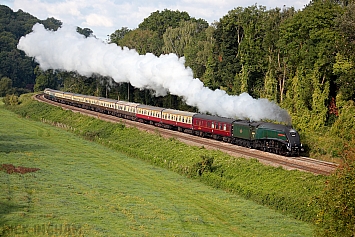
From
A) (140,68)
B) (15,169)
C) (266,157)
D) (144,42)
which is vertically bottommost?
(15,169)

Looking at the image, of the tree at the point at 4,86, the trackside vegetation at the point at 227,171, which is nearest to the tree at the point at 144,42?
the trackside vegetation at the point at 227,171

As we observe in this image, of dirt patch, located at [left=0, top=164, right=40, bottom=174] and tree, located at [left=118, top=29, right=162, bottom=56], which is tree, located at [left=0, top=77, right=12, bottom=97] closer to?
tree, located at [left=118, top=29, right=162, bottom=56]

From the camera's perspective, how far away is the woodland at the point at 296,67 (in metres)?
48.4

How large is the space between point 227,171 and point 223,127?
36.2 feet

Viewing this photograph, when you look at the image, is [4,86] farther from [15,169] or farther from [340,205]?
[340,205]

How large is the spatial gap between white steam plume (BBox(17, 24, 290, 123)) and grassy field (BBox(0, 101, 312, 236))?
12.3 meters

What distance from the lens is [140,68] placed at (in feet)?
228

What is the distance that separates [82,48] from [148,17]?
234ft

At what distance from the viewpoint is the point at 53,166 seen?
1796 inches

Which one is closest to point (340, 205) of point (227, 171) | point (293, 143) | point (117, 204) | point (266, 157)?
point (117, 204)

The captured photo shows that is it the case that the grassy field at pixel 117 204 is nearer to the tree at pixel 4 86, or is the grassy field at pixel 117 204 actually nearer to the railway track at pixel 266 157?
the railway track at pixel 266 157

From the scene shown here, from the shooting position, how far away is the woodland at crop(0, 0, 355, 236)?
159 feet

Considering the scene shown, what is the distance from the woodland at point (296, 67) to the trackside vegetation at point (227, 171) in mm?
4325

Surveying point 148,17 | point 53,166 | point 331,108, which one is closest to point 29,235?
point 53,166
